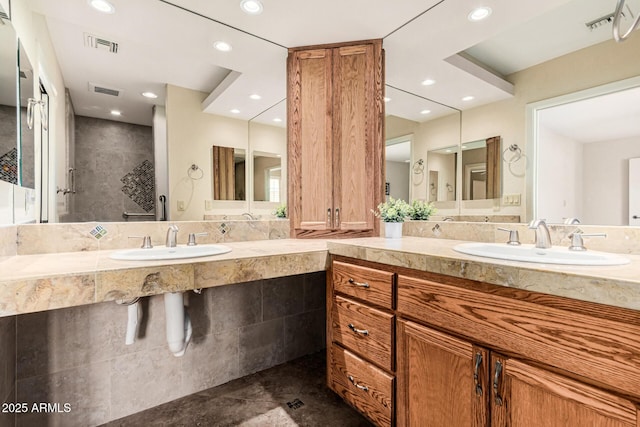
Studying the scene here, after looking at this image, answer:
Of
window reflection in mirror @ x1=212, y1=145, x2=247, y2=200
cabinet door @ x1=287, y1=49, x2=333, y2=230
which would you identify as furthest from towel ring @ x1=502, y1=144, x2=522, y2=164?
window reflection in mirror @ x1=212, y1=145, x2=247, y2=200

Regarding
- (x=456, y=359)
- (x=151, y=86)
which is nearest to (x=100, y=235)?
(x=151, y=86)

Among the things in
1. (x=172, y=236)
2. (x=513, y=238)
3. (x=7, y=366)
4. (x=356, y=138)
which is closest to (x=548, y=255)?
(x=513, y=238)

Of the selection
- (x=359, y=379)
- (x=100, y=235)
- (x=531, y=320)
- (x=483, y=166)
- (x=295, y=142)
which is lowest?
(x=359, y=379)

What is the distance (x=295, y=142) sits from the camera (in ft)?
6.59

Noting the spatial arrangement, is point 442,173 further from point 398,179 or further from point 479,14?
point 479,14

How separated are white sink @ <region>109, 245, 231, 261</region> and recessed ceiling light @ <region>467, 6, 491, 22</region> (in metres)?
1.74

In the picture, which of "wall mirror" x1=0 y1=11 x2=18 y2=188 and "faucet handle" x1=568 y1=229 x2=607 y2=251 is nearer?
"wall mirror" x1=0 y1=11 x2=18 y2=188

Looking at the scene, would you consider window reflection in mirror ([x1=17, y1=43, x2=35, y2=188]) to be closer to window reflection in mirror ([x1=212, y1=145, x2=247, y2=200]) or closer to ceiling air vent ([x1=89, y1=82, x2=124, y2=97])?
ceiling air vent ([x1=89, y1=82, x2=124, y2=97])

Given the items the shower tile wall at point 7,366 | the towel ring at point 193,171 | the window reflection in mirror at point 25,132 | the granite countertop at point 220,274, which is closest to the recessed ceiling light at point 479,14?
the granite countertop at point 220,274

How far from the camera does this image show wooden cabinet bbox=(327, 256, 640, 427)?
723 mm

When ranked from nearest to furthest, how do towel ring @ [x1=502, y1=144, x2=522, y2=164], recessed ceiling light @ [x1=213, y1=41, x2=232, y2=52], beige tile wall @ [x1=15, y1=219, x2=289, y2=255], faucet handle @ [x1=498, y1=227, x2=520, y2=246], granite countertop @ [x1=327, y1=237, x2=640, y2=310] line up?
granite countertop @ [x1=327, y1=237, x2=640, y2=310]
beige tile wall @ [x1=15, y1=219, x2=289, y2=255]
faucet handle @ [x1=498, y1=227, x2=520, y2=246]
towel ring @ [x1=502, y1=144, x2=522, y2=164]
recessed ceiling light @ [x1=213, y1=41, x2=232, y2=52]

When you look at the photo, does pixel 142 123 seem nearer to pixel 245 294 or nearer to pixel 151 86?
pixel 151 86

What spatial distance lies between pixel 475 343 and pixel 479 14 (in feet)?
5.26

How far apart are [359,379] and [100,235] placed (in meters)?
1.45
